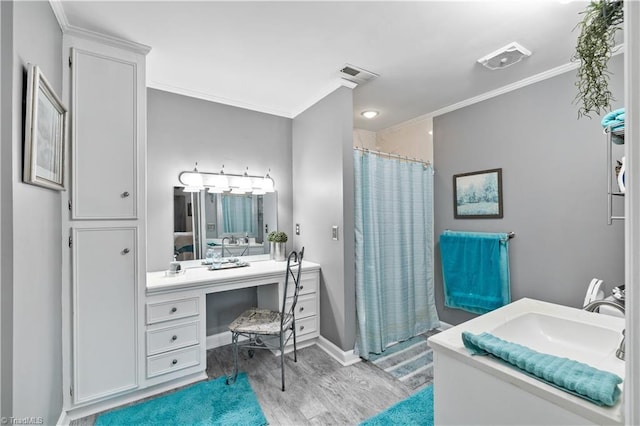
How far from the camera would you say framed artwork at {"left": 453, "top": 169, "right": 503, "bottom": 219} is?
2695mm

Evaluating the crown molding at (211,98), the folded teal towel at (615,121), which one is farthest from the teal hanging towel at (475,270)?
the crown molding at (211,98)

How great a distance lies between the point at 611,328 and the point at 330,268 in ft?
6.04

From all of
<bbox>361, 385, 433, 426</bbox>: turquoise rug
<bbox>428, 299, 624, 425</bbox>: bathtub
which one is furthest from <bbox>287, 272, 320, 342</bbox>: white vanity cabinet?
<bbox>428, 299, 624, 425</bbox>: bathtub

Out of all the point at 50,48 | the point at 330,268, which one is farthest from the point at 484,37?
the point at 50,48

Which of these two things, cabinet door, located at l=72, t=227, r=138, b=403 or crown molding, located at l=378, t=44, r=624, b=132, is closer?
cabinet door, located at l=72, t=227, r=138, b=403

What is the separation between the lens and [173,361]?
2109mm

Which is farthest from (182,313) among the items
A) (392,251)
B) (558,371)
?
(558,371)

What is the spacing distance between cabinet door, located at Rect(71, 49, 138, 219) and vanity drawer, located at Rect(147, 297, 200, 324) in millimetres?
668

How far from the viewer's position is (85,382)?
5.97 ft

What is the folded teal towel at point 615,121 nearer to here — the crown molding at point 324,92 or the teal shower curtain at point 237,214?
the crown molding at point 324,92

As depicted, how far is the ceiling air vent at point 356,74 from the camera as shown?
7.57ft

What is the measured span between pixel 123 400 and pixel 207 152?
2091 millimetres

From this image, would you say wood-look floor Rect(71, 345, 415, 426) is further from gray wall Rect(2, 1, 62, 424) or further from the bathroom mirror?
the bathroom mirror

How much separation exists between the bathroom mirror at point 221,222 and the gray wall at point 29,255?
1.02m
